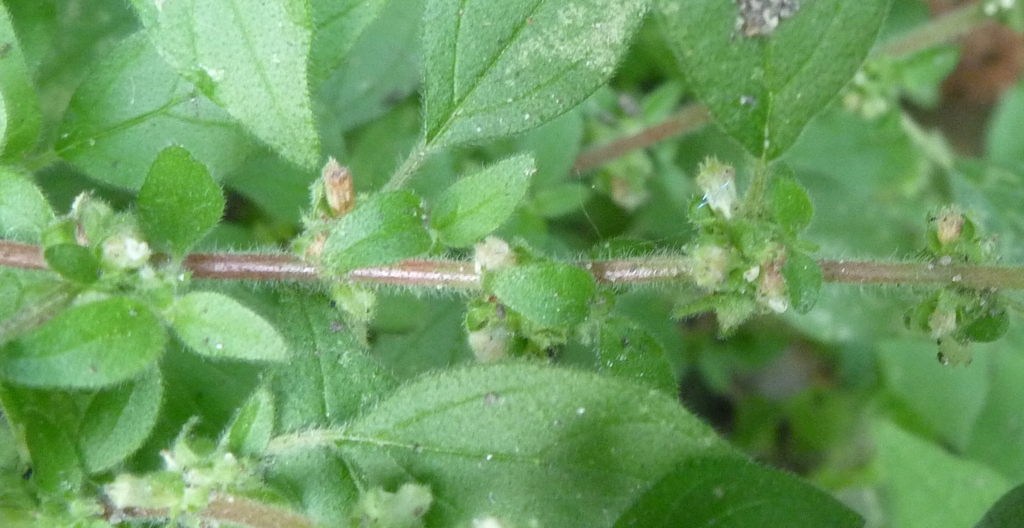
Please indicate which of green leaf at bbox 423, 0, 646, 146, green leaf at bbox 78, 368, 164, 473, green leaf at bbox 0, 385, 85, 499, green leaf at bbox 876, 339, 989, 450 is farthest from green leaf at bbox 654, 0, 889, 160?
green leaf at bbox 876, 339, 989, 450

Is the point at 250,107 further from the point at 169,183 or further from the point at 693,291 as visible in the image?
the point at 693,291

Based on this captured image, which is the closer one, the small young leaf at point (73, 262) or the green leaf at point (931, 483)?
the small young leaf at point (73, 262)

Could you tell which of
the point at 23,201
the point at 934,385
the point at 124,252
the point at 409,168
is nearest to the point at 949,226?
the point at 409,168

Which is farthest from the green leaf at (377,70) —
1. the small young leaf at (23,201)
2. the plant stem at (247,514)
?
→ the plant stem at (247,514)

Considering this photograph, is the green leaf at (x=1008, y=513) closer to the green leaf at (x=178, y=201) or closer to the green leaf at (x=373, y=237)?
the green leaf at (x=373, y=237)

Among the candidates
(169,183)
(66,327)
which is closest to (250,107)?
(169,183)

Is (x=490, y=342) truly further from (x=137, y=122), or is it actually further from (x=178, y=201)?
(x=137, y=122)

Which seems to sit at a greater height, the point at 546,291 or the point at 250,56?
the point at 250,56
